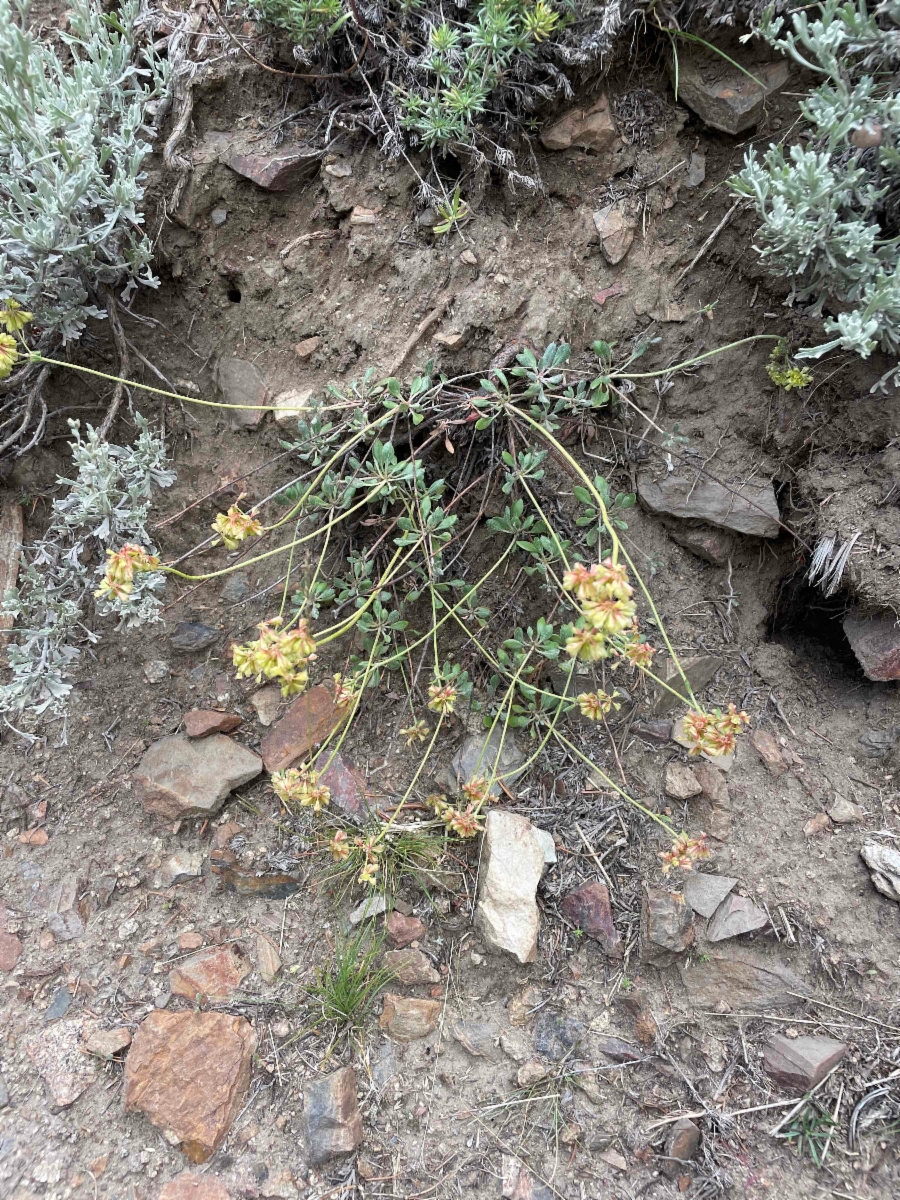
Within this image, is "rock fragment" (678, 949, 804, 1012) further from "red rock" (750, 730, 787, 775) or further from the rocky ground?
"red rock" (750, 730, 787, 775)

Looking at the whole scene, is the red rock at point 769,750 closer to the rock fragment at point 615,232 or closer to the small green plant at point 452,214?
the rock fragment at point 615,232

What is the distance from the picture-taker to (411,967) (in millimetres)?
2301

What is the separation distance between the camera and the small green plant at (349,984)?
7.22ft

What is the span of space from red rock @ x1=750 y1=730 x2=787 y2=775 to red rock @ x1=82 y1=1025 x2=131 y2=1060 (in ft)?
7.64

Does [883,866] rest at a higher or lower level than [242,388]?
lower

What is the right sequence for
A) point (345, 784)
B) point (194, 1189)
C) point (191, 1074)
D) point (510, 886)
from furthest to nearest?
point (345, 784)
point (510, 886)
point (191, 1074)
point (194, 1189)

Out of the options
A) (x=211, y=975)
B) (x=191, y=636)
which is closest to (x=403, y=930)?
(x=211, y=975)

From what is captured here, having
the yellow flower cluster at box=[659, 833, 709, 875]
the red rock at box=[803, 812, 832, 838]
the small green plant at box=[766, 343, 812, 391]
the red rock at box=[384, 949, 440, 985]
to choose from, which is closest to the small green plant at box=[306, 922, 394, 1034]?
the red rock at box=[384, 949, 440, 985]

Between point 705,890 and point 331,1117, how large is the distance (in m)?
1.33

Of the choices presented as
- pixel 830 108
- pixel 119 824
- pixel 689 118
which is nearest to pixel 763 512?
pixel 830 108

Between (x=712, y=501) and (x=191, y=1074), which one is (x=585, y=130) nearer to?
(x=712, y=501)

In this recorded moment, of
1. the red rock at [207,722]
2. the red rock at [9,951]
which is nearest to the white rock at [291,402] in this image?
the red rock at [207,722]

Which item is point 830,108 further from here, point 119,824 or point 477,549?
point 119,824

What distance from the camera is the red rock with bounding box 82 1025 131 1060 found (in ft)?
7.16
